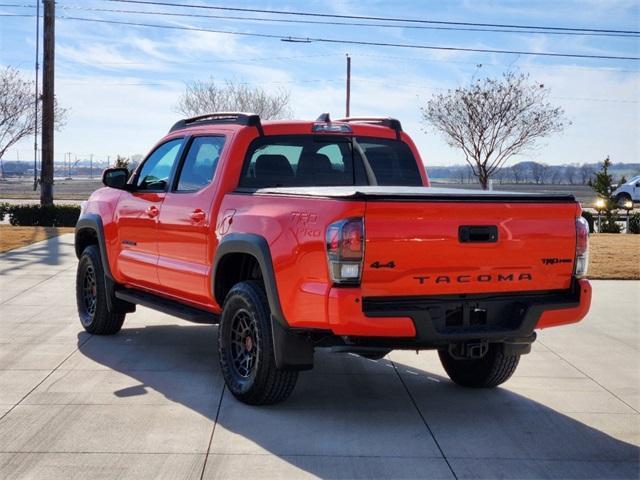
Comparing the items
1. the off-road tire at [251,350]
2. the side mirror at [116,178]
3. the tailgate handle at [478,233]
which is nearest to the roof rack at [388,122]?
the side mirror at [116,178]

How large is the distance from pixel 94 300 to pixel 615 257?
11.3m

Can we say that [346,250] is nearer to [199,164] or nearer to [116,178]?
[199,164]

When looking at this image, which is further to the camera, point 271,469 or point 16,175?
point 16,175

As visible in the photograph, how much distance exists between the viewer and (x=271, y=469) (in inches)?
195

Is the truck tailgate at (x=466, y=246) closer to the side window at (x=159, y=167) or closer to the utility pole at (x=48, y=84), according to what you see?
the side window at (x=159, y=167)

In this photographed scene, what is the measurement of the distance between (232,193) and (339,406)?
1.70 m

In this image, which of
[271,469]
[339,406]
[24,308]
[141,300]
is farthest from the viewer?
[24,308]

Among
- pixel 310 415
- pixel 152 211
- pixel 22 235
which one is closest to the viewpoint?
pixel 310 415

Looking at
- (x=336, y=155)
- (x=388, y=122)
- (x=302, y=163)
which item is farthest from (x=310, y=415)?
(x=388, y=122)

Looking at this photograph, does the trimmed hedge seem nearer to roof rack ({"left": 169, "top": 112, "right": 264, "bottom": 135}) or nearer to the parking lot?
the parking lot

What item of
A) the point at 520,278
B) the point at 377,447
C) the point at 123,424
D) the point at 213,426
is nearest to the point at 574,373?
the point at 520,278

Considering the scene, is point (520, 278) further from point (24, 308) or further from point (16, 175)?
point (16, 175)

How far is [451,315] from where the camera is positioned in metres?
5.60

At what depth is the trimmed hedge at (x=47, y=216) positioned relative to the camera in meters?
24.8
